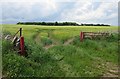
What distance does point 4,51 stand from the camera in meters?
15.0

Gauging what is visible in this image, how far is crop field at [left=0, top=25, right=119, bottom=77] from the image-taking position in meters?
13.9

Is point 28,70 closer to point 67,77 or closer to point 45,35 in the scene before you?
point 67,77

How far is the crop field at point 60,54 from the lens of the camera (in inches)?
546

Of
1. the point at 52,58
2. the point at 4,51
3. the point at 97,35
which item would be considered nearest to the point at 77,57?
the point at 52,58

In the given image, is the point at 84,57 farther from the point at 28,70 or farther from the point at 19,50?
the point at 28,70

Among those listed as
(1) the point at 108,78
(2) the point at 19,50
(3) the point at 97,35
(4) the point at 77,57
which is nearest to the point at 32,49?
(2) the point at 19,50

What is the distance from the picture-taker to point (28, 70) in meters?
13.3

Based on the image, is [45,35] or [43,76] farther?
[45,35]

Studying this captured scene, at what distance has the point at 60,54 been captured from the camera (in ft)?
60.0

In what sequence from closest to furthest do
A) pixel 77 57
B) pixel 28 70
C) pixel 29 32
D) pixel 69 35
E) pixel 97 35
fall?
pixel 28 70, pixel 77 57, pixel 29 32, pixel 69 35, pixel 97 35

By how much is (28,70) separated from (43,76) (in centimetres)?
71

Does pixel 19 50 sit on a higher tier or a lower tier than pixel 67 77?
higher

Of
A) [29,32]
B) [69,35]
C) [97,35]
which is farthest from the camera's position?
[97,35]

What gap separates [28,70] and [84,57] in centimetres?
554
